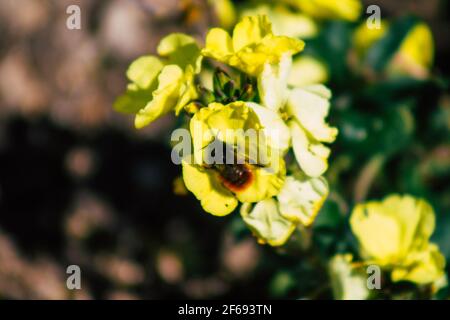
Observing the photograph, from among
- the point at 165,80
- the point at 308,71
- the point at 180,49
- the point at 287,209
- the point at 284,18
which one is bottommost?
the point at 287,209

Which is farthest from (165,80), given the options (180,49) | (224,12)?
(224,12)

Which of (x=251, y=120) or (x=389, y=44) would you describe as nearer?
(x=251, y=120)

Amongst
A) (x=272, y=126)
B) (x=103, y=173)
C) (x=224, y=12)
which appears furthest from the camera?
(x=103, y=173)

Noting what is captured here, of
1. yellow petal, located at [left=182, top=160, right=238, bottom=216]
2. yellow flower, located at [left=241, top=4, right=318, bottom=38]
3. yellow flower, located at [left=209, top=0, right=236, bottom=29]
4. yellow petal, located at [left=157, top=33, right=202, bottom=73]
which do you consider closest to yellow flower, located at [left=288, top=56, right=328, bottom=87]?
yellow flower, located at [left=241, top=4, right=318, bottom=38]

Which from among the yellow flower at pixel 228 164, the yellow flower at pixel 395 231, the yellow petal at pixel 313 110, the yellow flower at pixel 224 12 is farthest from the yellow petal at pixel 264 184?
the yellow flower at pixel 224 12

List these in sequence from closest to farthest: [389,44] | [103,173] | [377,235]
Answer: [377,235]
[389,44]
[103,173]

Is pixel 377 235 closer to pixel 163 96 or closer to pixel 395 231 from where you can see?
pixel 395 231

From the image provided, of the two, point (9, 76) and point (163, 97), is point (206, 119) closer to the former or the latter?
point (163, 97)
